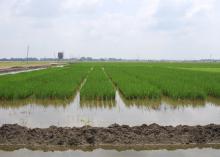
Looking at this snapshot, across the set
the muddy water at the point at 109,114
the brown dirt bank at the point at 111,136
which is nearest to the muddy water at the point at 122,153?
the brown dirt bank at the point at 111,136

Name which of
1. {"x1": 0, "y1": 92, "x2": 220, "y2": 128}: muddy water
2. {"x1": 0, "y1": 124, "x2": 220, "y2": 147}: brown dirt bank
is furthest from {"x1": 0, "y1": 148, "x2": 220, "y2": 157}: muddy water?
{"x1": 0, "y1": 92, "x2": 220, "y2": 128}: muddy water

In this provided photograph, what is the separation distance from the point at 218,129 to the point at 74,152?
3330mm

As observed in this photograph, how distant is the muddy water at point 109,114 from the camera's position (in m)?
8.90

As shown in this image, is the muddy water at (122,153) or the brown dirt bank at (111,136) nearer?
the muddy water at (122,153)

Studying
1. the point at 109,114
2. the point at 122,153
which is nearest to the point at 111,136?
the point at 122,153

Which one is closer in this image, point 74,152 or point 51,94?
point 74,152

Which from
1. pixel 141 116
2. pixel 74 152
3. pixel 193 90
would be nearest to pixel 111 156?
pixel 74 152

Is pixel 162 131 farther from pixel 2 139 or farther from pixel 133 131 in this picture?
pixel 2 139

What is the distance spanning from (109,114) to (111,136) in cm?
317

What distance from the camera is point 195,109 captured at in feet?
36.1

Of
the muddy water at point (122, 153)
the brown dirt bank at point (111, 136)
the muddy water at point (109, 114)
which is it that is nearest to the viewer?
the muddy water at point (122, 153)

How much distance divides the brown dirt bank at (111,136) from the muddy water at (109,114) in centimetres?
128

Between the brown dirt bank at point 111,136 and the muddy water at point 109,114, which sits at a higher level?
the brown dirt bank at point 111,136

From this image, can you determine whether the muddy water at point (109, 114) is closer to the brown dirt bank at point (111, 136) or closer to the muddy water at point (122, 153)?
the brown dirt bank at point (111, 136)
